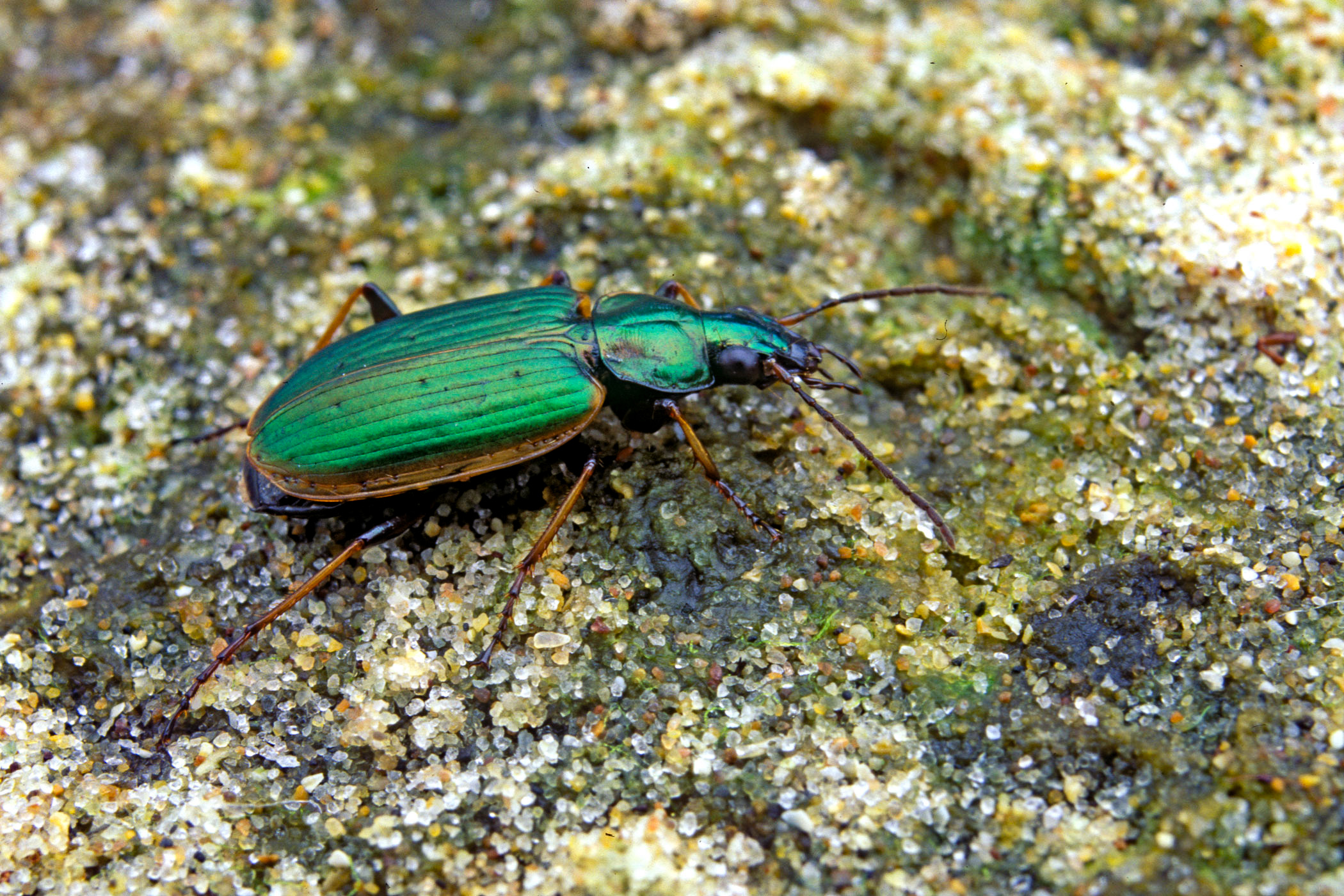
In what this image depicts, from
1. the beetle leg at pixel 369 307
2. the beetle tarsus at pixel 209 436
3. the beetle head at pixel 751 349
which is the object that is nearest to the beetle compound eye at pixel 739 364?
the beetle head at pixel 751 349

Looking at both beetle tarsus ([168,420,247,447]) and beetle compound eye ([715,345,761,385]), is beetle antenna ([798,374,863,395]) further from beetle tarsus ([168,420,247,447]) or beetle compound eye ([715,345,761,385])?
beetle tarsus ([168,420,247,447])

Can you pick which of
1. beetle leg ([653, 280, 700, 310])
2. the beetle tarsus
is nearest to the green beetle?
beetle leg ([653, 280, 700, 310])

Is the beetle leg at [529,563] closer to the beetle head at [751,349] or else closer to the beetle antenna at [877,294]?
the beetle head at [751,349]

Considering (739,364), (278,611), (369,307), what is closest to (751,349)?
(739,364)

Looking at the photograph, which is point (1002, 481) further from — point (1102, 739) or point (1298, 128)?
point (1298, 128)

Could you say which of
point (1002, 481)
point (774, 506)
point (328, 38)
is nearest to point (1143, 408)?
point (1002, 481)
